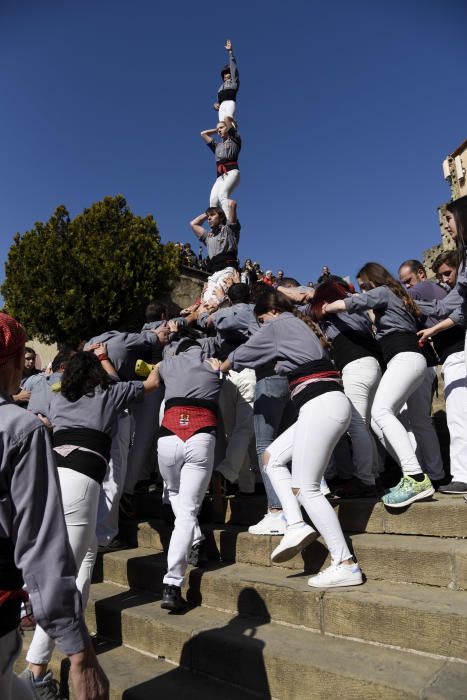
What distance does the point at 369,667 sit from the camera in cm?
255

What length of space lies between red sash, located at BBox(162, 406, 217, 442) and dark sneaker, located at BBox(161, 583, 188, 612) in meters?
1.07

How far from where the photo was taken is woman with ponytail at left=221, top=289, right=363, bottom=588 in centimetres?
327

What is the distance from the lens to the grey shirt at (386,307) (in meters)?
4.30

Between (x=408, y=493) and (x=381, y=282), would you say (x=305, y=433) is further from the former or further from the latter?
(x=381, y=282)

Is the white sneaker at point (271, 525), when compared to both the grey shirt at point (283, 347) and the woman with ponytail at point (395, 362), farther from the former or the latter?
the grey shirt at point (283, 347)

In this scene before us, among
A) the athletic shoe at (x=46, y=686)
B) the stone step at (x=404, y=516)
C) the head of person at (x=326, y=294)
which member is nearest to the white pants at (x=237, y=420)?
the stone step at (x=404, y=516)

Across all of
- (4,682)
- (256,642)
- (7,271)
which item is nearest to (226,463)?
(256,642)

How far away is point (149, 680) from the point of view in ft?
10.3

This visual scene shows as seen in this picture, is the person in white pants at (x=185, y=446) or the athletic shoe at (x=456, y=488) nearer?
the person in white pants at (x=185, y=446)

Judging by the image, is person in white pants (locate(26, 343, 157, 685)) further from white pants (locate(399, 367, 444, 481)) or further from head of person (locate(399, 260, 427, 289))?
head of person (locate(399, 260, 427, 289))

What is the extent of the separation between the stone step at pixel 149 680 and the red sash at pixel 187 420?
5.05ft

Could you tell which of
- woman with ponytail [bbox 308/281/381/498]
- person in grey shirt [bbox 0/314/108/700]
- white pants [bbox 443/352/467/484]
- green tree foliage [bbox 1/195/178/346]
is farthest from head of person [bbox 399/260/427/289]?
green tree foliage [bbox 1/195/178/346]

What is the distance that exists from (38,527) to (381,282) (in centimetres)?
364

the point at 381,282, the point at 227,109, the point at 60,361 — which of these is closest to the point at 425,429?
the point at 381,282
